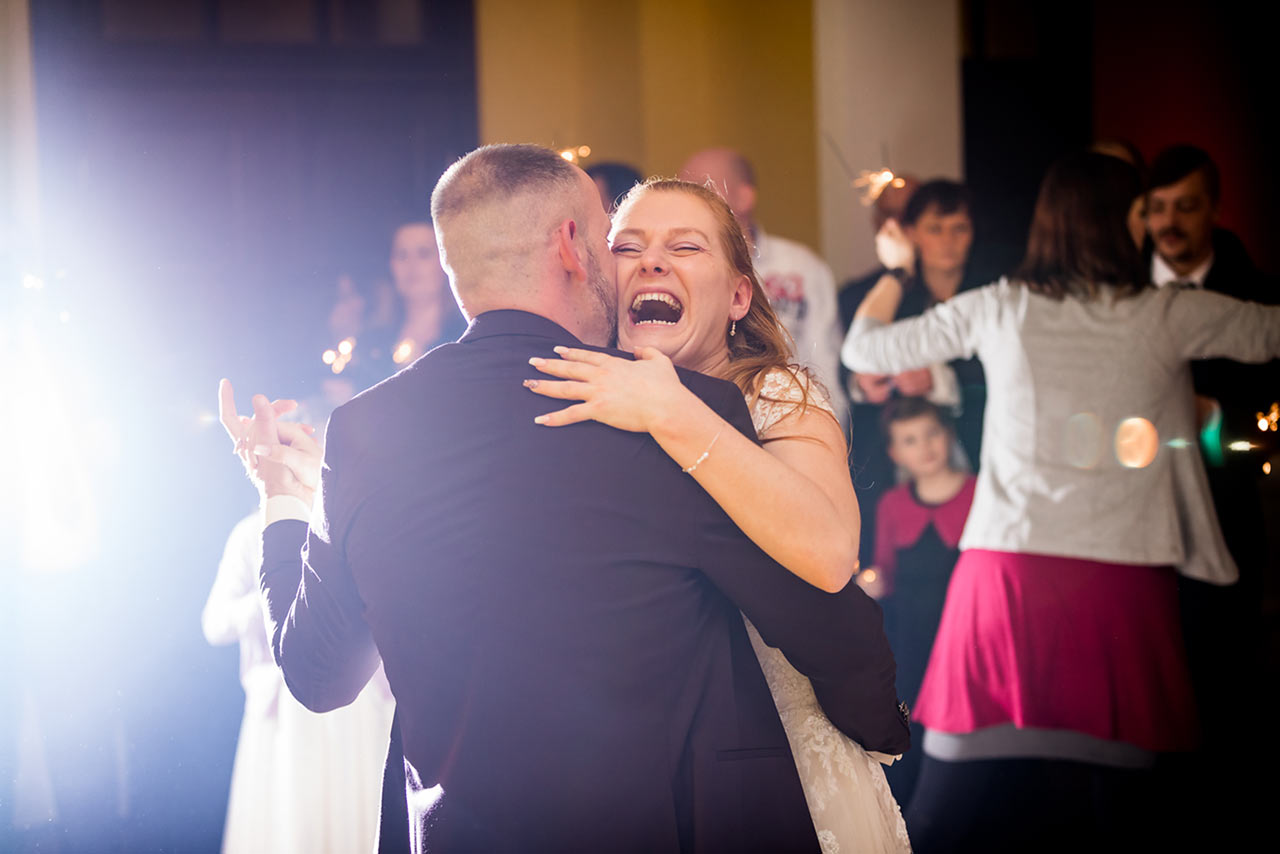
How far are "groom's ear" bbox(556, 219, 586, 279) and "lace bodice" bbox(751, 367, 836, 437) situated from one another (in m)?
0.29

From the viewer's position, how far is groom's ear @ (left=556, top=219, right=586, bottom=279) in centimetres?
124

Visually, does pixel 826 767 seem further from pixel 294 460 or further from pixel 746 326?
pixel 294 460

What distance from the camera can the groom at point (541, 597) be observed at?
3.70 ft

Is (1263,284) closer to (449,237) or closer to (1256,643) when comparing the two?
(1256,643)

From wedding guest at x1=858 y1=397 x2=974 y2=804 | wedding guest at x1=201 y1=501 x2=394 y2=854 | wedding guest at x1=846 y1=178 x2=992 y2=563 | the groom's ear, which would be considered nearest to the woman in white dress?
the groom's ear

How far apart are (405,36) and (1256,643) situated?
3637 millimetres

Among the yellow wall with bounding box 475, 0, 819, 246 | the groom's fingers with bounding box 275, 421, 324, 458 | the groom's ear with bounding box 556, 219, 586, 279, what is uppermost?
the yellow wall with bounding box 475, 0, 819, 246

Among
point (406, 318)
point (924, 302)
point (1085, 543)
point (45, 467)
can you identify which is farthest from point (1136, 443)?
point (45, 467)

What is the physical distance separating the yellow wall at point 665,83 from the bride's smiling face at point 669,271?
2.98 m

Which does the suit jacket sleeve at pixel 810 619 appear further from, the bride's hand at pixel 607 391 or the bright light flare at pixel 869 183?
the bright light flare at pixel 869 183

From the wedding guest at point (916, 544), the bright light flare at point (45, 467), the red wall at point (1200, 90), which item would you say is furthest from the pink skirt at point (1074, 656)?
the bright light flare at point (45, 467)

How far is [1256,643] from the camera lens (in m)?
2.88

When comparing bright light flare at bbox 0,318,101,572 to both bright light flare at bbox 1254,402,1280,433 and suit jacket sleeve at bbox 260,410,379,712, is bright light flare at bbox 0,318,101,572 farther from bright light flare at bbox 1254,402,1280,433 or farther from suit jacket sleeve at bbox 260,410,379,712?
bright light flare at bbox 1254,402,1280,433

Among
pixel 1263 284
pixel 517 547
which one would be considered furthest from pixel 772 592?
pixel 1263 284
